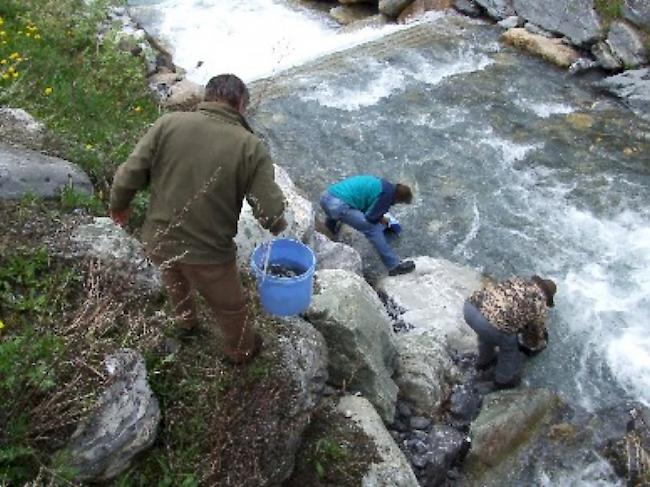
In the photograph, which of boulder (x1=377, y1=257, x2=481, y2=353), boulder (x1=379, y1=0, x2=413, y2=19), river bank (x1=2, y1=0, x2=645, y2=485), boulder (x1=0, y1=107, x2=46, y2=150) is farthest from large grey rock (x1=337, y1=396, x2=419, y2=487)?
boulder (x1=379, y1=0, x2=413, y2=19)

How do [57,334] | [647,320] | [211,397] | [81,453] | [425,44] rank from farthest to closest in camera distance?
[425,44] → [647,320] → [211,397] → [57,334] → [81,453]

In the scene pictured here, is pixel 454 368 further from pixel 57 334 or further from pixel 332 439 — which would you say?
pixel 57 334

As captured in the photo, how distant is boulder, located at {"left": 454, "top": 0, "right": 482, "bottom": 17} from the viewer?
14.0m

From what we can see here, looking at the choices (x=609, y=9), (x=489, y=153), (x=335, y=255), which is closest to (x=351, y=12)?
(x=609, y=9)

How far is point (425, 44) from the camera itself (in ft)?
42.2

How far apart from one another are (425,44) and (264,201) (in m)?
9.70

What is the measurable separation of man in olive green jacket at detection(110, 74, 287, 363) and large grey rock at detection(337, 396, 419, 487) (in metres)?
1.51

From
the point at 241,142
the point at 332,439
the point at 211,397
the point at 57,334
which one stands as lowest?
the point at 332,439

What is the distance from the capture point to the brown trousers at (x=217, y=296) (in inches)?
167

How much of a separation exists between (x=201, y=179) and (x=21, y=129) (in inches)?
113

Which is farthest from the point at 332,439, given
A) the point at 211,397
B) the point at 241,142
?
the point at 241,142

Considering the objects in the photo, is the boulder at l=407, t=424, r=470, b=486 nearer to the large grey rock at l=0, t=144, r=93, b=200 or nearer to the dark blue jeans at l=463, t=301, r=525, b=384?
the dark blue jeans at l=463, t=301, r=525, b=384

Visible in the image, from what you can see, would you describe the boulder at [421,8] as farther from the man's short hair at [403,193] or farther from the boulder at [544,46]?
the man's short hair at [403,193]

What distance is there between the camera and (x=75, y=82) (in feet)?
26.6
